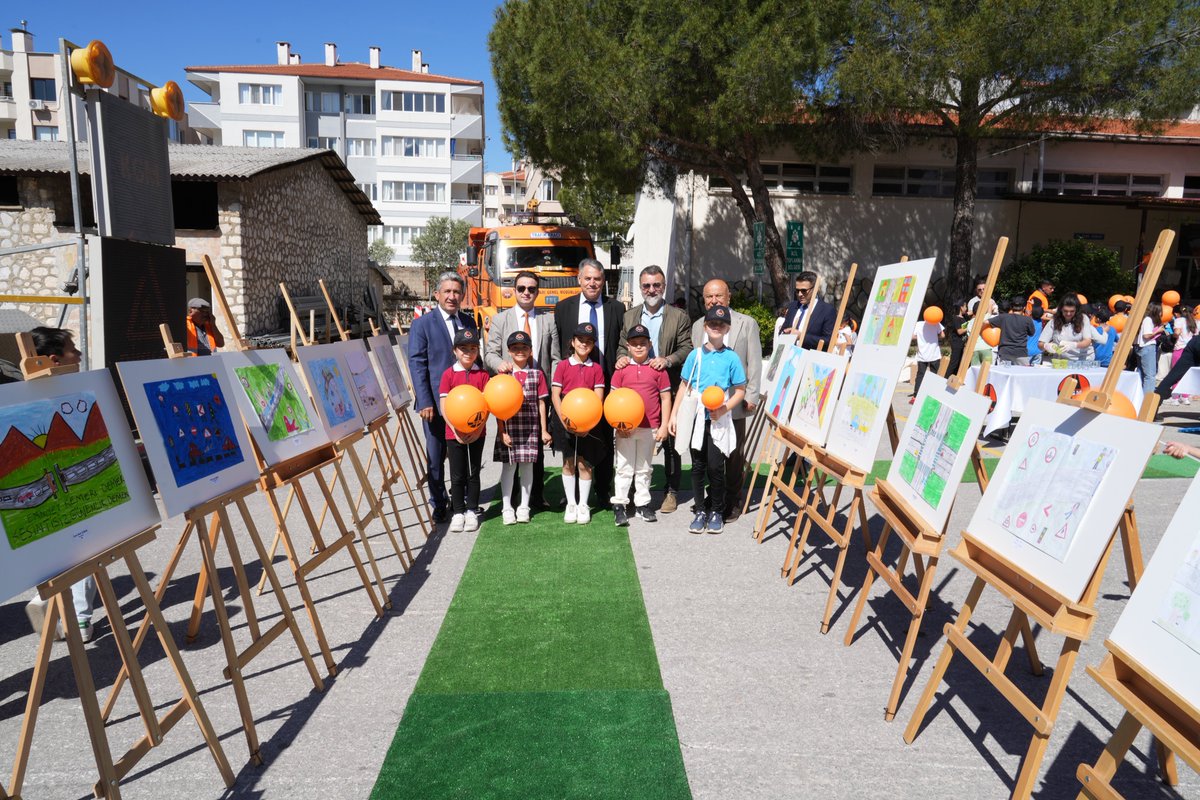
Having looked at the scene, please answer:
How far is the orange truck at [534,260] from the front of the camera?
54.5ft

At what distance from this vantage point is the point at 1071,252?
20.5m

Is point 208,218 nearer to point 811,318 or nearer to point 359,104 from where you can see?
point 811,318

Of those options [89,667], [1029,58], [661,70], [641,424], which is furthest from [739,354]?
[1029,58]

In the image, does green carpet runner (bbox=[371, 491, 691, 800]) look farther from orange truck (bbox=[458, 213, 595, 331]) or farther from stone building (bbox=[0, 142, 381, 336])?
stone building (bbox=[0, 142, 381, 336])

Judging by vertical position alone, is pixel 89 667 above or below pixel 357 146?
below

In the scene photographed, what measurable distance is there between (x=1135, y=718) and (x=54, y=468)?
357 cm

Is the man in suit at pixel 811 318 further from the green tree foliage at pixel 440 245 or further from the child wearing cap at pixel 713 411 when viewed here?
the green tree foliage at pixel 440 245

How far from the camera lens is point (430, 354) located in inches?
253

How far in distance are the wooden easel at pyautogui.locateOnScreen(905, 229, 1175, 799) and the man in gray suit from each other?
3.23 metres

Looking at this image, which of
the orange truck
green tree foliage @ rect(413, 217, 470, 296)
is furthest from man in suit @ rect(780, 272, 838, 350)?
green tree foliage @ rect(413, 217, 470, 296)

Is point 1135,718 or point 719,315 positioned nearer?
point 1135,718

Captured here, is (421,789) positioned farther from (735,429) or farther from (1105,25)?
(1105,25)

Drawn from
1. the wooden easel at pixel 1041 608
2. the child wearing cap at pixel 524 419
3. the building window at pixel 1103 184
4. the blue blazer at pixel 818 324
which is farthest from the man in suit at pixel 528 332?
the building window at pixel 1103 184

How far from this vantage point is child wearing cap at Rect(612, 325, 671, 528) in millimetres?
6238
